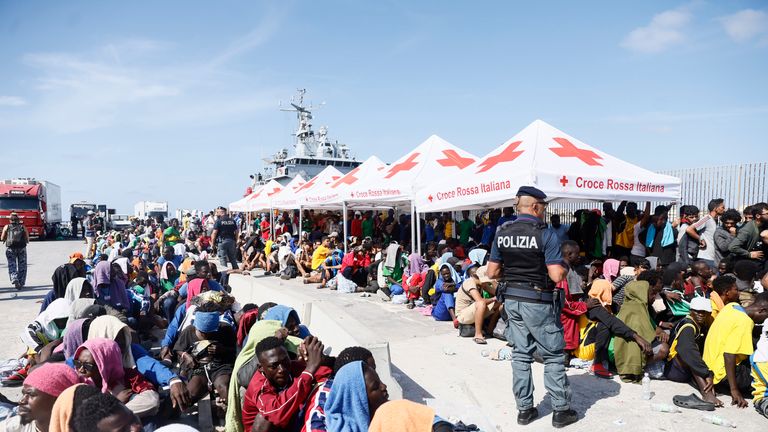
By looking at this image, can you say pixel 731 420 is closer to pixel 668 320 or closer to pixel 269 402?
pixel 668 320

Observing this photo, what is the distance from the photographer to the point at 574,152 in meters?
6.88

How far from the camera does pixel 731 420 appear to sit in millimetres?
3604

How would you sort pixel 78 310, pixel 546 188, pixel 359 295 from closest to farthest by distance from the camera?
1. pixel 78 310
2. pixel 546 188
3. pixel 359 295

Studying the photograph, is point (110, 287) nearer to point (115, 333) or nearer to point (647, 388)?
point (115, 333)

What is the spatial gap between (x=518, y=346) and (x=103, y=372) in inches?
122

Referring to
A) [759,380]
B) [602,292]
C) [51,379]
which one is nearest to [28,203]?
[51,379]

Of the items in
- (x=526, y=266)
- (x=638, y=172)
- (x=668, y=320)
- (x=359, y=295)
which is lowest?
(x=359, y=295)

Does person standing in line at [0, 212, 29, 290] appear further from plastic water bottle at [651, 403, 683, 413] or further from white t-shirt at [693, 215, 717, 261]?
white t-shirt at [693, 215, 717, 261]

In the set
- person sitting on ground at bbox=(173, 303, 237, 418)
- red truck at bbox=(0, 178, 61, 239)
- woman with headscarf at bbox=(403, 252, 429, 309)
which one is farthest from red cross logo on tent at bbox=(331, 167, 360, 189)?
red truck at bbox=(0, 178, 61, 239)

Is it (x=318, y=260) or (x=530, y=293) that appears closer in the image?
(x=530, y=293)

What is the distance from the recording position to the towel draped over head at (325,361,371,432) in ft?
8.16

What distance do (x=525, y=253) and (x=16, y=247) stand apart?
1144cm

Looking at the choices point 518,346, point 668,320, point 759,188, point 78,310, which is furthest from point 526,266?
point 759,188

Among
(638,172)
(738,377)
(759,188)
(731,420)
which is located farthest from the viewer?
(759,188)
